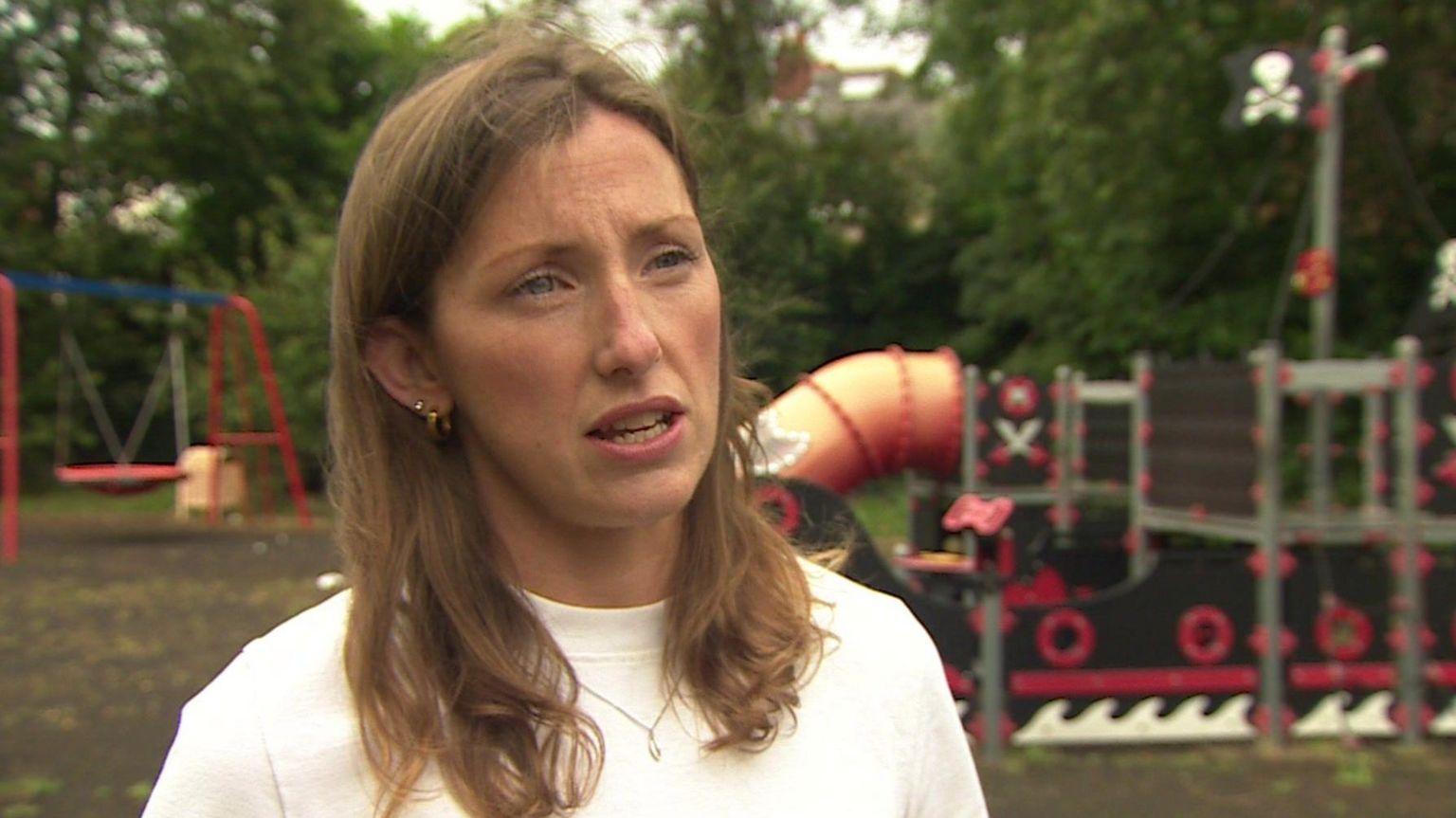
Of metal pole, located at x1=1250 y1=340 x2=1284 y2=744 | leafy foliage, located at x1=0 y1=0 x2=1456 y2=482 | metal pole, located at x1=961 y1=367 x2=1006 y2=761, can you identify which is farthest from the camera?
leafy foliage, located at x1=0 y1=0 x2=1456 y2=482

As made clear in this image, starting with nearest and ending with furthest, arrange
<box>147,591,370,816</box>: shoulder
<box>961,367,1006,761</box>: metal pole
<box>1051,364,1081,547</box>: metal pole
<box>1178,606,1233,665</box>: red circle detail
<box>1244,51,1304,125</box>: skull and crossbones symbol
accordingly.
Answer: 1. <box>147,591,370,816</box>: shoulder
2. <box>961,367,1006,761</box>: metal pole
3. <box>1178,606,1233,665</box>: red circle detail
4. <box>1244,51,1304,125</box>: skull and crossbones symbol
5. <box>1051,364,1081,547</box>: metal pole

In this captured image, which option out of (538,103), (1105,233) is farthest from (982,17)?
(538,103)

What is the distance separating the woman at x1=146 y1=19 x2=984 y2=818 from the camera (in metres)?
1.02

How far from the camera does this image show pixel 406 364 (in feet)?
3.71

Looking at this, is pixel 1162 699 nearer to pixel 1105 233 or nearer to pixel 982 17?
pixel 1105 233

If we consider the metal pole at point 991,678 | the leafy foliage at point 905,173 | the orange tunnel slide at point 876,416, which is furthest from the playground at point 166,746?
the leafy foliage at point 905,173

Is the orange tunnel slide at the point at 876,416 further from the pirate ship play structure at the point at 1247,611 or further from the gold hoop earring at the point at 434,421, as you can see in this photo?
the gold hoop earring at the point at 434,421

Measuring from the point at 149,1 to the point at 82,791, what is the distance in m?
18.9

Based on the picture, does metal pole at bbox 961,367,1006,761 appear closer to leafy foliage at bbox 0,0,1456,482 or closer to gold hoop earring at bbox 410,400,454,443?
gold hoop earring at bbox 410,400,454,443

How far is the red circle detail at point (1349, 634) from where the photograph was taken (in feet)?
19.3

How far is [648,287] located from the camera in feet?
3.63

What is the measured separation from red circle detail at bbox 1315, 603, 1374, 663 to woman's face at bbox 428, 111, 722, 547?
5412 mm

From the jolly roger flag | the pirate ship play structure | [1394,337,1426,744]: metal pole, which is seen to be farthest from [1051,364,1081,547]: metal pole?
[1394,337,1426,744]: metal pole

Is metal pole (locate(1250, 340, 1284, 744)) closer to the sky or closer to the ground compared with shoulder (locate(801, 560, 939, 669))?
closer to the ground
